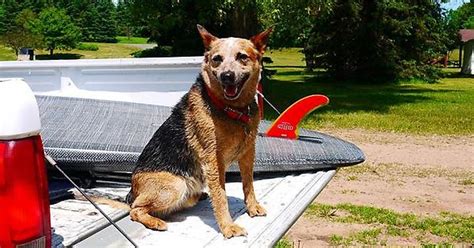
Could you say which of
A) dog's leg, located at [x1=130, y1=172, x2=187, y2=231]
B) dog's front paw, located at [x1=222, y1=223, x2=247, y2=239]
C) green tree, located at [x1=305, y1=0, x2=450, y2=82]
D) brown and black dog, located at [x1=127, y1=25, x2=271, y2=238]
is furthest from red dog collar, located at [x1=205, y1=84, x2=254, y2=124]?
green tree, located at [x1=305, y1=0, x2=450, y2=82]

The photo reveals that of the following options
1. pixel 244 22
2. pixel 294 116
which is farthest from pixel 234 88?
pixel 244 22

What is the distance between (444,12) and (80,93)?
28.8 metres

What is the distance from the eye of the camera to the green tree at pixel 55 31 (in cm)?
2867

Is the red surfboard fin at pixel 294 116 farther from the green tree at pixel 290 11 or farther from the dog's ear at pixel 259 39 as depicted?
the green tree at pixel 290 11

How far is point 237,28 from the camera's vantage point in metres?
15.6

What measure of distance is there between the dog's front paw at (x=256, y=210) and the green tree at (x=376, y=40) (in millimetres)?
23035

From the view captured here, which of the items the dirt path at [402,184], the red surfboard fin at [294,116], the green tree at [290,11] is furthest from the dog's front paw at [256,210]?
the green tree at [290,11]

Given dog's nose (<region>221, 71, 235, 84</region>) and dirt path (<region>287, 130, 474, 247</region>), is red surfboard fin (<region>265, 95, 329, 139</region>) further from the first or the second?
dirt path (<region>287, 130, 474, 247</region>)

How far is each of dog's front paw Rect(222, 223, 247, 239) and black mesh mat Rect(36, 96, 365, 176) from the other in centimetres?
76

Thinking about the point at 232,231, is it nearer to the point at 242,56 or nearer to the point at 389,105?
the point at 242,56

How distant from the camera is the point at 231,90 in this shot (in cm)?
255

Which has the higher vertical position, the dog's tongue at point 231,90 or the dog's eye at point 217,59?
the dog's eye at point 217,59

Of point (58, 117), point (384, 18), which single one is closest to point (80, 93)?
point (58, 117)

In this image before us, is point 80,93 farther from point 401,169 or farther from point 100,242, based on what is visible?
point 401,169
